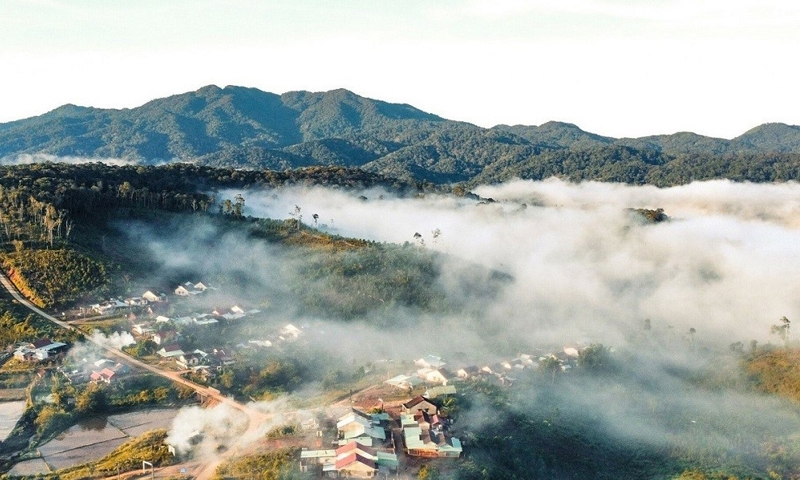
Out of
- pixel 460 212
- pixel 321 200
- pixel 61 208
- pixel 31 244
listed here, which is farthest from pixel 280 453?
pixel 460 212

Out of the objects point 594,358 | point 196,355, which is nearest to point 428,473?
point 196,355

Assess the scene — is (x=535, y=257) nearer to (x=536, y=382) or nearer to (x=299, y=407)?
(x=536, y=382)

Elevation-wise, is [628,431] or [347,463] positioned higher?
[347,463]

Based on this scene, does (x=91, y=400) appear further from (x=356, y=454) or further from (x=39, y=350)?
(x=356, y=454)

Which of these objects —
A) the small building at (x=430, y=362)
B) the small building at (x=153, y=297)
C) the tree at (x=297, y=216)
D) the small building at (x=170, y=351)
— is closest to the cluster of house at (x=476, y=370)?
the small building at (x=430, y=362)

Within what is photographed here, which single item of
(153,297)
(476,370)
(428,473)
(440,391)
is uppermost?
(153,297)

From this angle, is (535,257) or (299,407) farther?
(535,257)
